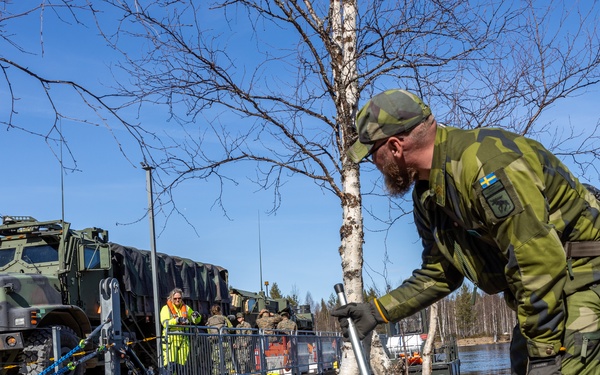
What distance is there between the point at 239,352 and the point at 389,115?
418 inches

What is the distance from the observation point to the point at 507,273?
2.71 metres

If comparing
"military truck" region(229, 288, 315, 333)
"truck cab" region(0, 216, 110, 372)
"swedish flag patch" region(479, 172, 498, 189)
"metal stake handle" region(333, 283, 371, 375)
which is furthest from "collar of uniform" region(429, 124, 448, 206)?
"military truck" region(229, 288, 315, 333)

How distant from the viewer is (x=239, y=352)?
43.0ft

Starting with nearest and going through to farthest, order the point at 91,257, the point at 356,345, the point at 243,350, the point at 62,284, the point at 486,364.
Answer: the point at 356,345 < the point at 243,350 < the point at 62,284 < the point at 91,257 < the point at 486,364

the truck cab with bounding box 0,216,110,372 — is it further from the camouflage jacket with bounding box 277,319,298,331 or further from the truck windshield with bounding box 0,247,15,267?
the camouflage jacket with bounding box 277,319,298,331

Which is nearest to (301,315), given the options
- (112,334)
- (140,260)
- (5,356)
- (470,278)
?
(140,260)

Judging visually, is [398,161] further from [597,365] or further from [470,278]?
[597,365]

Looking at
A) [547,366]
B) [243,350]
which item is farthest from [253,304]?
[547,366]

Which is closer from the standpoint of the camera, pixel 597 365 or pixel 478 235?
pixel 597 365

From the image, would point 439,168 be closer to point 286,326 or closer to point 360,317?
point 360,317

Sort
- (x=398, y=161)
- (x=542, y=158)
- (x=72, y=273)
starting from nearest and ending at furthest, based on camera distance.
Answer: (x=542, y=158) → (x=398, y=161) → (x=72, y=273)

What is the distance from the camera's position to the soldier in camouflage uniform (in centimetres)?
262

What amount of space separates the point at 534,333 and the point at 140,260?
15584 mm

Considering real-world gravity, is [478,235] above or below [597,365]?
above
